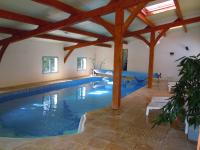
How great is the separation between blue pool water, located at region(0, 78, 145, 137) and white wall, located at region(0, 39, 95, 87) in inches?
49.9

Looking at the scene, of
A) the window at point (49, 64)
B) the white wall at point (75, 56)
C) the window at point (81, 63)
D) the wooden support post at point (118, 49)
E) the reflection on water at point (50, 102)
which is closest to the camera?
the wooden support post at point (118, 49)

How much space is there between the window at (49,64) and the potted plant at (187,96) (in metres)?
8.41

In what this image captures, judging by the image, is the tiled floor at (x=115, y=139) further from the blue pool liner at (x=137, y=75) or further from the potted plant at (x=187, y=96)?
the blue pool liner at (x=137, y=75)

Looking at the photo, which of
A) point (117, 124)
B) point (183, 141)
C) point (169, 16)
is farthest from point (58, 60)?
point (183, 141)

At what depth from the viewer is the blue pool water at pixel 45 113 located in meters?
3.87

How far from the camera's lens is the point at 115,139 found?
2910 millimetres

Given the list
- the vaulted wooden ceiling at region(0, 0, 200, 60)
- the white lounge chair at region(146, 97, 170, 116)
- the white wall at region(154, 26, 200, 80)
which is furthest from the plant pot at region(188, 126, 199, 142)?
the white wall at region(154, 26, 200, 80)

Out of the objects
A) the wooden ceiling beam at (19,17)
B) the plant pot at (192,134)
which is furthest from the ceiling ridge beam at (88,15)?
the plant pot at (192,134)

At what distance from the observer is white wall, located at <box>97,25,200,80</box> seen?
400 inches

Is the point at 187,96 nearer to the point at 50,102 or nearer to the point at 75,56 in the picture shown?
the point at 50,102

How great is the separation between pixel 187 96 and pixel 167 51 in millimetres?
10357

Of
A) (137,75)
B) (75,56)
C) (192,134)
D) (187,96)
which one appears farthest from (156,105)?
(75,56)

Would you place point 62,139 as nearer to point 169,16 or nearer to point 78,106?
point 78,106

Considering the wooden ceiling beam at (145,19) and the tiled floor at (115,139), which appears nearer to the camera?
the tiled floor at (115,139)
